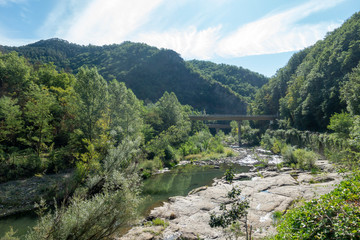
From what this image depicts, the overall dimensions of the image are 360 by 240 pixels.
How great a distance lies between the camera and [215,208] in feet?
45.8

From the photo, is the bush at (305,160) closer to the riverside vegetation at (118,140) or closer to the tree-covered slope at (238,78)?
the riverside vegetation at (118,140)

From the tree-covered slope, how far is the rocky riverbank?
139838 millimetres

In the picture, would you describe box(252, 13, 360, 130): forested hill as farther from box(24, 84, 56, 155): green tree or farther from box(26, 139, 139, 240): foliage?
box(24, 84, 56, 155): green tree

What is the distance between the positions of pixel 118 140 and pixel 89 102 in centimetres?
659

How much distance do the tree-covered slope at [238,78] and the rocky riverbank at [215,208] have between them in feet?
459

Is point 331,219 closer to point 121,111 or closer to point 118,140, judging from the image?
point 118,140

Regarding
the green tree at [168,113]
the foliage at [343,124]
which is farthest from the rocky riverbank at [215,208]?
the green tree at [168,113]

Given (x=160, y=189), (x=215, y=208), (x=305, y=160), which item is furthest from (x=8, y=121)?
(x=305, y=160)

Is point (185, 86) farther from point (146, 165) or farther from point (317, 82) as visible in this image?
point (146, 165)

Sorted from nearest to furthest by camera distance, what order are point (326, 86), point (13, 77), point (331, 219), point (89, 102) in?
point (331, 219) < point (89, 102) < point (13, 77) < point (326, 86)

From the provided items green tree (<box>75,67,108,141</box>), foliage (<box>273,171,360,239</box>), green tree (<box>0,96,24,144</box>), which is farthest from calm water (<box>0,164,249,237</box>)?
green tree (<box>0,96,24,144</box>)

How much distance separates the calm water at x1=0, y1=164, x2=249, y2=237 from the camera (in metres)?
13.6

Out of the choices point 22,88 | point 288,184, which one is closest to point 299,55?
point 288,184

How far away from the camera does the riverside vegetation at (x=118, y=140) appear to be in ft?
25.2
